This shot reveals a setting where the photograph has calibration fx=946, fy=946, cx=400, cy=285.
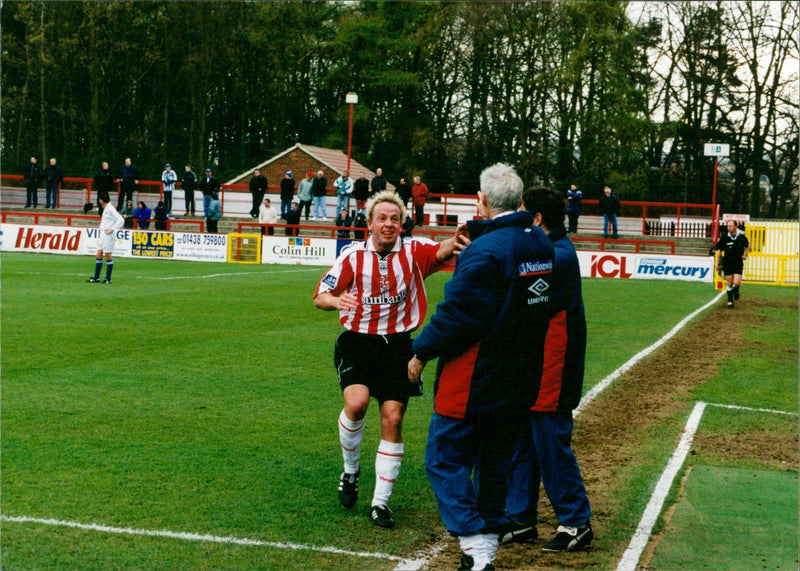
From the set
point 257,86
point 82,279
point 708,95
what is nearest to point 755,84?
point 708,95

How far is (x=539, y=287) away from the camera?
Answer: 494cm

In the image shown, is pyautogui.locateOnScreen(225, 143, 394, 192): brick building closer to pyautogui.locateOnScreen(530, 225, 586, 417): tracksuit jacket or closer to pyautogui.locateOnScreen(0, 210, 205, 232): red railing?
pyautogui.locateOnScreen(0, 210, 205, 232): red railing

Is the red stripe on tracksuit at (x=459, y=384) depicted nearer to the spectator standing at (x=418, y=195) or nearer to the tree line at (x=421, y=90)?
the spectator standing at (x=418, y=195)

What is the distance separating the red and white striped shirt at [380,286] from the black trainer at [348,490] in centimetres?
94

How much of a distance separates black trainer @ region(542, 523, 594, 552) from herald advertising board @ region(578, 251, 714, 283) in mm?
26156

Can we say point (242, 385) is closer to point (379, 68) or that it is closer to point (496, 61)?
point (496, 61)

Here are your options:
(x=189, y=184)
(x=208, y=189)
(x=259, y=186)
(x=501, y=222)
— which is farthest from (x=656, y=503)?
(x=189, y=184)

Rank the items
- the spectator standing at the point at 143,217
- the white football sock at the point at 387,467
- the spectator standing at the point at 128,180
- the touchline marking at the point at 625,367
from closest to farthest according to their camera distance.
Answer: the white football sock at the point at 387,467 → the touchline marking at the point at 625,367 → the spectator standing at the point at 143,217 → the spectator standing at the point at 128,180

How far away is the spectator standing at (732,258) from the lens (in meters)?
22.0

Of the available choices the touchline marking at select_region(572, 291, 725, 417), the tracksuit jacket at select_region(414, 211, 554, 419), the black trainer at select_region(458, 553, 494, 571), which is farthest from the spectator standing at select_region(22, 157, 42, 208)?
the black trainer at select_region(458, 553, 494, 571)

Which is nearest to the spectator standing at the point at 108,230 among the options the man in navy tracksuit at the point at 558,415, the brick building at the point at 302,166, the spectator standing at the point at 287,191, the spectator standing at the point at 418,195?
the spectator standing at the point at 418,195

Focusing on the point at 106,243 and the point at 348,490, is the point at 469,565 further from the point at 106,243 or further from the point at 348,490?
the point at 106,243

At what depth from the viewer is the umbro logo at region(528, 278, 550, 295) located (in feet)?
16.1

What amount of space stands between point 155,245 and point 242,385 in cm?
2396
